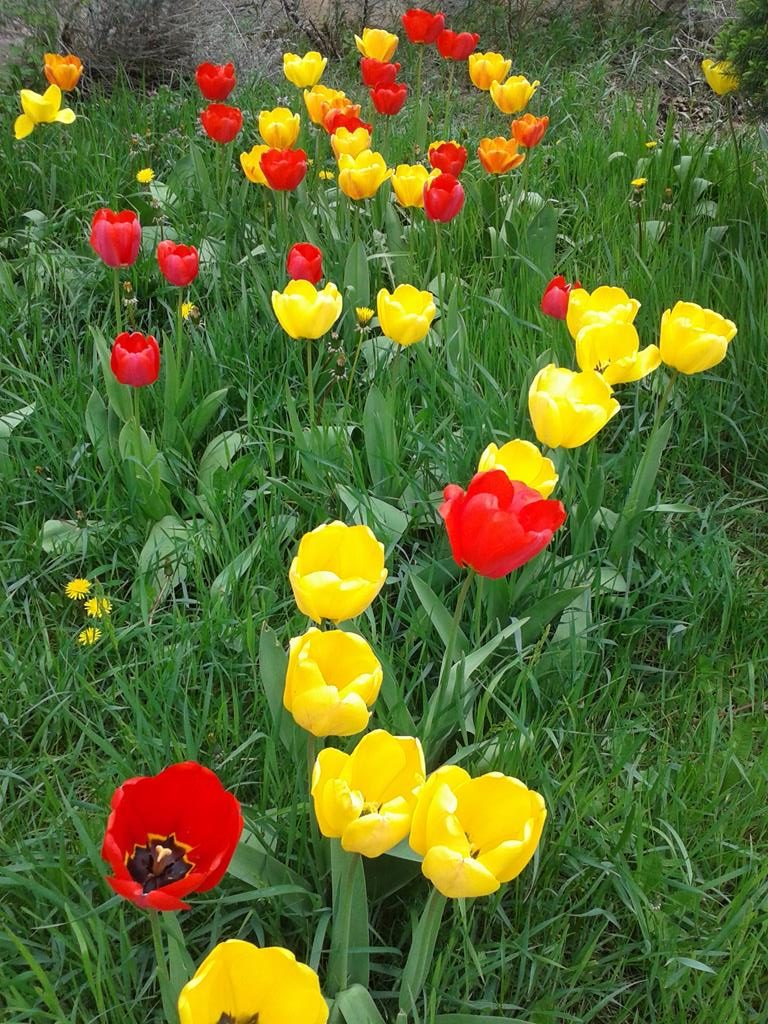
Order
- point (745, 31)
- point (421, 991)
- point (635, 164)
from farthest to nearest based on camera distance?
point (635, 164)
point (745, 31)
point (421, 991)

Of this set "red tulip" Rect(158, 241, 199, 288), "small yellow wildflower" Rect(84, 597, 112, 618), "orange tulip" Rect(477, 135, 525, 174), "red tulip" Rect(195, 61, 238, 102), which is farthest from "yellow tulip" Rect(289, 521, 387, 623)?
"red tulip" Rect(195, 61, 238, 102)

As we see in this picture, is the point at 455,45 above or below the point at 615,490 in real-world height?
above

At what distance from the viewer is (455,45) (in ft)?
9.87

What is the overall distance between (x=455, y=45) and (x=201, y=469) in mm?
1687

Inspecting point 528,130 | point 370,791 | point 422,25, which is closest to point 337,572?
point 370,791

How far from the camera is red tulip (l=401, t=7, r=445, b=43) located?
293 centimetres

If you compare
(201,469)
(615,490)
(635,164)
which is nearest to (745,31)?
(635,164)

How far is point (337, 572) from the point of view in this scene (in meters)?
1.16

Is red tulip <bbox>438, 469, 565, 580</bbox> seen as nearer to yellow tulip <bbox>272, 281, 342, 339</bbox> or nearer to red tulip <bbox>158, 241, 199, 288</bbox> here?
yellow tulip <bbox>272, 281, 342, 339</bbox>

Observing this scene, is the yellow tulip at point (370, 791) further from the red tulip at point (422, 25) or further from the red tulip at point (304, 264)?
the red tulip at point (422, 25)

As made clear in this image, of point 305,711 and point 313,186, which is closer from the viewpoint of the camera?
point 305,711

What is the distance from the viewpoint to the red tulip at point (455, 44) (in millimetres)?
2982

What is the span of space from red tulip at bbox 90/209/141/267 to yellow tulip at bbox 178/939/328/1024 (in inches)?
60.6

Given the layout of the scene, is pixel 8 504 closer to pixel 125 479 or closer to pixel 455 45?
pixel 125 479
